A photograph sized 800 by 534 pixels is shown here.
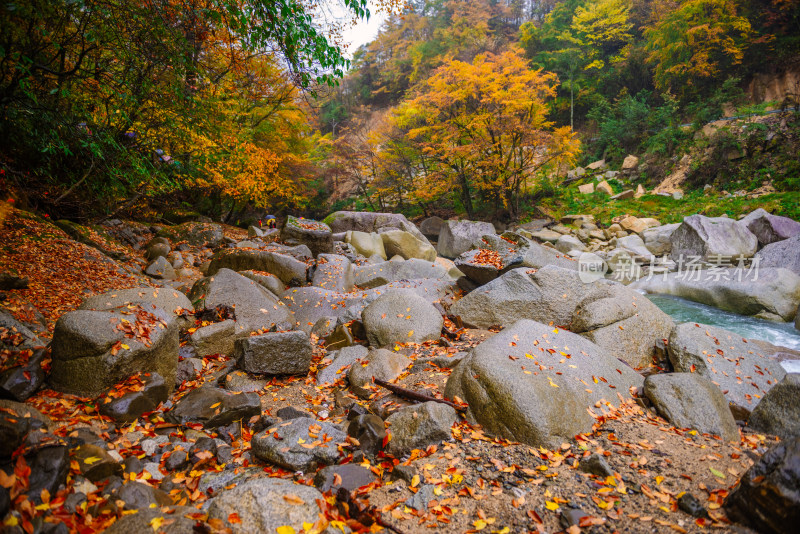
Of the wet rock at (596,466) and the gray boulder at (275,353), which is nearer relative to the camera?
the wet rock at (596,466)

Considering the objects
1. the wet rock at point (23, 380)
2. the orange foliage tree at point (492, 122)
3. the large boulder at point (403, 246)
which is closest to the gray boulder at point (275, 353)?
the wet rock at point (23, 380)

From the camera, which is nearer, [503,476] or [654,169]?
[503,476]

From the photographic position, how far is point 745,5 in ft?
53.5

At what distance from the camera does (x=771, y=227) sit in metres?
10.8

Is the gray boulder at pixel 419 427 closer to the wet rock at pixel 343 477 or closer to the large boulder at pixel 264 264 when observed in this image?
the wet rock at pixel 343 477

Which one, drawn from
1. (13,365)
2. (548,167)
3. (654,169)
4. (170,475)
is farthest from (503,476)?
(654,169)

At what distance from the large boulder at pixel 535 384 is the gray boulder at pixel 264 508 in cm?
165

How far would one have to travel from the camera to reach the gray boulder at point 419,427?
3.08 m

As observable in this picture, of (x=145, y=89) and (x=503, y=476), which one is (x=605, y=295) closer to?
(x=503, y=476)

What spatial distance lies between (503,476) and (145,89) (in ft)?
19.6

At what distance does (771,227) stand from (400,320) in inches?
489

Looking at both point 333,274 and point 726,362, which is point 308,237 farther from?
point 726,362

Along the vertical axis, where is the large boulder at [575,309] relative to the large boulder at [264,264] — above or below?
below

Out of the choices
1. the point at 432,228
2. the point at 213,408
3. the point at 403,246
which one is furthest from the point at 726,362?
the point at 432,228
